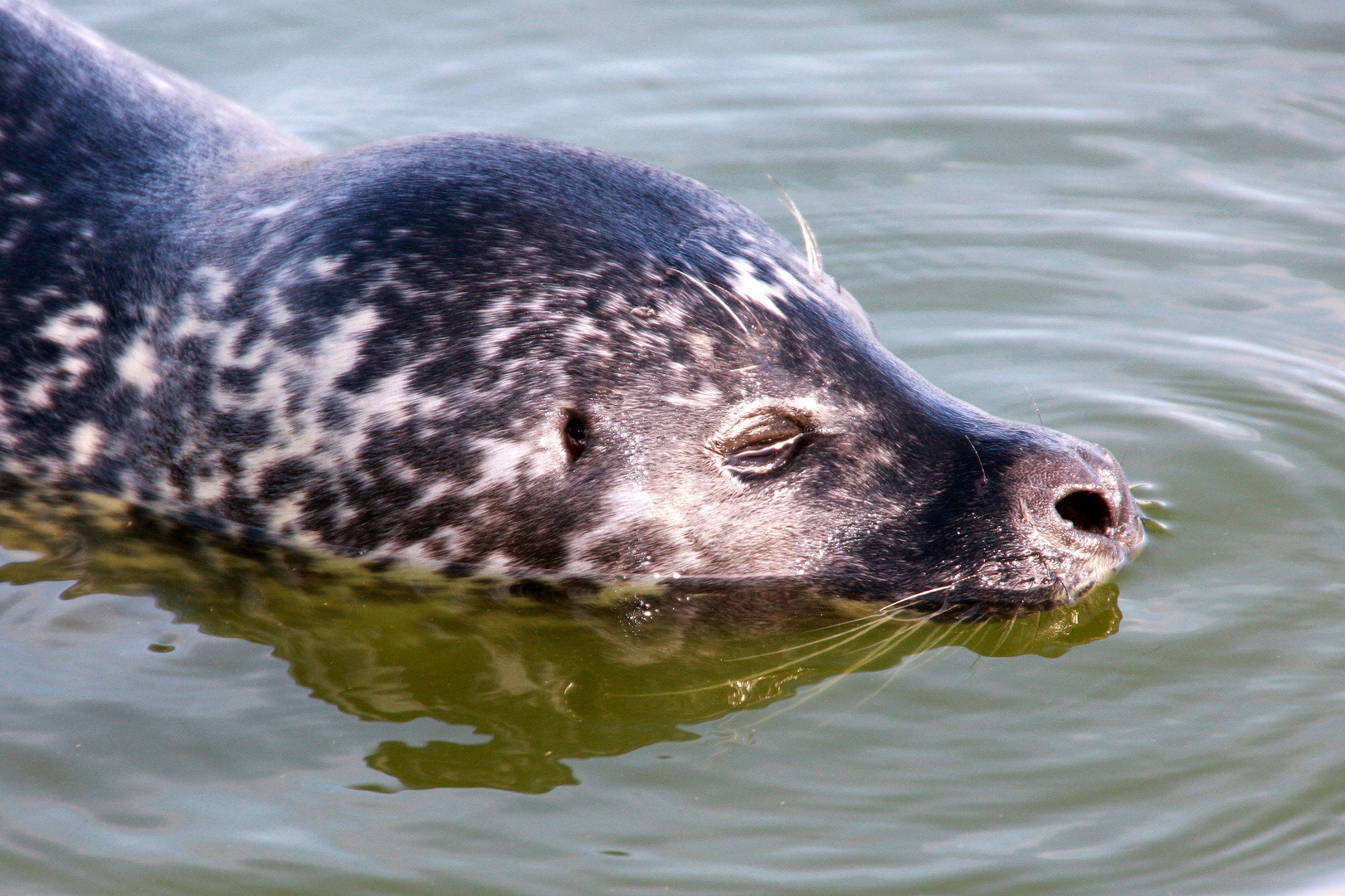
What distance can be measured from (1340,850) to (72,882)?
8.61 ft

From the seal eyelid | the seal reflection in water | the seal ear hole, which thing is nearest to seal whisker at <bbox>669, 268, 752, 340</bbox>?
the seal eyelid

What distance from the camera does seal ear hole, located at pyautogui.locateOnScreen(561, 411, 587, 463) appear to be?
4.07 metres

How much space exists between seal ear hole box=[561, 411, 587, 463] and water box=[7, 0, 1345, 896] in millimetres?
429

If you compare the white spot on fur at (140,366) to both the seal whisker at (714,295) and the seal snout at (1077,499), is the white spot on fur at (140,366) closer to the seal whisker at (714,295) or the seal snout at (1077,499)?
the seal whisker at (714,295)

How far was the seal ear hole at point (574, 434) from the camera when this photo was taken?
160 inches

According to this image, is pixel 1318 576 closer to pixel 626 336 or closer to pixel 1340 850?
pixel 1340 850

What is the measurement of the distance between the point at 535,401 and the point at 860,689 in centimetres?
110

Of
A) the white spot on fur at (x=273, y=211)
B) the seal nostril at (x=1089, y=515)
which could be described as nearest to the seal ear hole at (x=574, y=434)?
the white spot on fur at (x=273, y=211)

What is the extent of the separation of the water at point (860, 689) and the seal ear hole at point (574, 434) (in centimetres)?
43

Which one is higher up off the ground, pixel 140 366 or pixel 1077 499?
pixel 140 366

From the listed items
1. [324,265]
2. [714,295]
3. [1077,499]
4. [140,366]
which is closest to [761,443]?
[714,295]

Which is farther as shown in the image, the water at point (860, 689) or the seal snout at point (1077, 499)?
the seal snout at point (1077, 499)

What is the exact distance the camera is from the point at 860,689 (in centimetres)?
387

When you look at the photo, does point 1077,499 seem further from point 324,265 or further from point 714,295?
point 324,265
